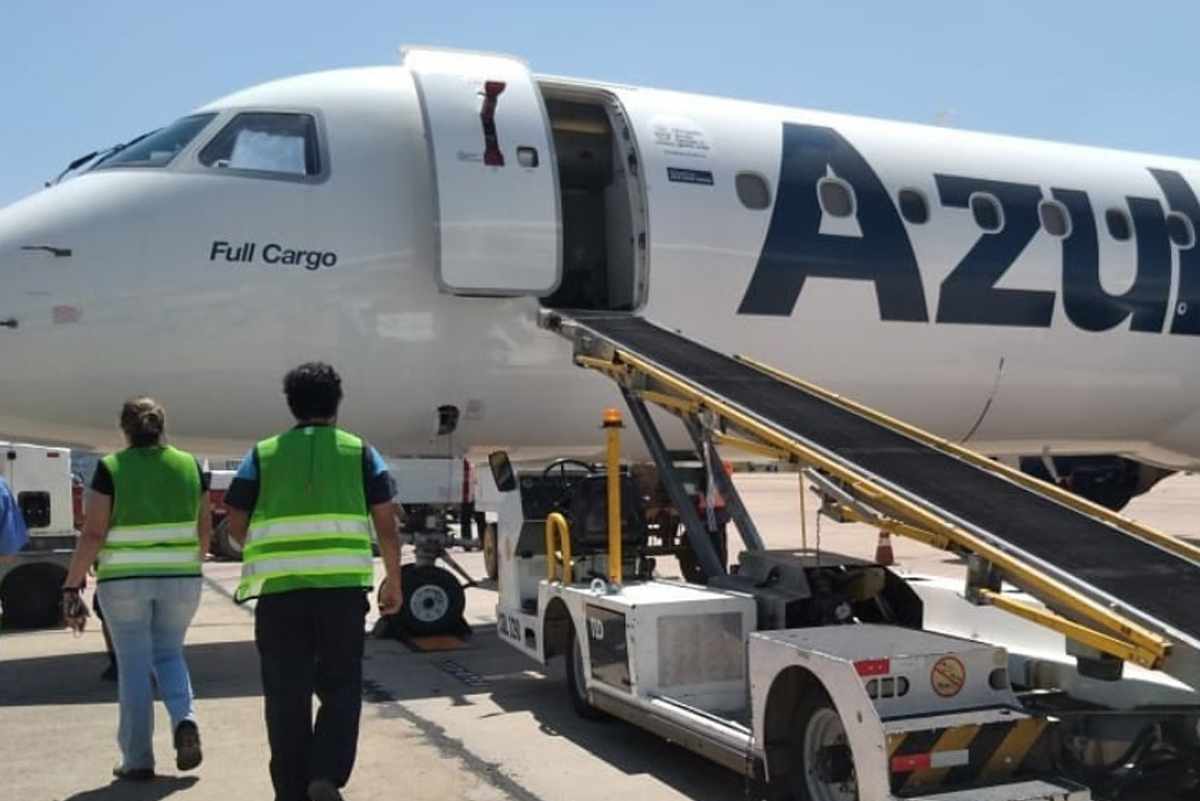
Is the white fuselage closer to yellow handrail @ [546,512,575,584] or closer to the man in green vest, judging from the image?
yellow handrail @ [546,512,575,584]

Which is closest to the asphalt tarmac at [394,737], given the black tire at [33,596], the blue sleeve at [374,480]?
the black tire at [33,596]

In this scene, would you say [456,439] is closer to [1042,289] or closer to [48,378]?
[48,378]

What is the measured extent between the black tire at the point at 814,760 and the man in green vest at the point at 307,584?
184cm

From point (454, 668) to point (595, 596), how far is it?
2.61 m

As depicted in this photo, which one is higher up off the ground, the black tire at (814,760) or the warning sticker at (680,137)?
the warning sticker at (680,137)

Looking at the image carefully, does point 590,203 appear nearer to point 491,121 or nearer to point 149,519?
point 491,121

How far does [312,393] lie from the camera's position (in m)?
5.29

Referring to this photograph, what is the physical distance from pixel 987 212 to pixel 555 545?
566 centimetres

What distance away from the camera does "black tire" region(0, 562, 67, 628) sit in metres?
11.8

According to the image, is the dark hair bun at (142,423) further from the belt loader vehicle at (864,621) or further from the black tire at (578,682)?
the black tire at (578,682)

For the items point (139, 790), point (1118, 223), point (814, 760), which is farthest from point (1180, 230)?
point (139, 790)

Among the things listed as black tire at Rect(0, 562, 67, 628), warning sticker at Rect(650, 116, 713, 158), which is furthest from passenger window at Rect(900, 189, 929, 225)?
black tire at Rect(0, 562, 67, 628)

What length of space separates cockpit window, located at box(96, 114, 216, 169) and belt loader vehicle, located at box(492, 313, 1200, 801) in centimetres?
339

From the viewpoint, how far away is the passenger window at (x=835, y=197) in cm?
1051
